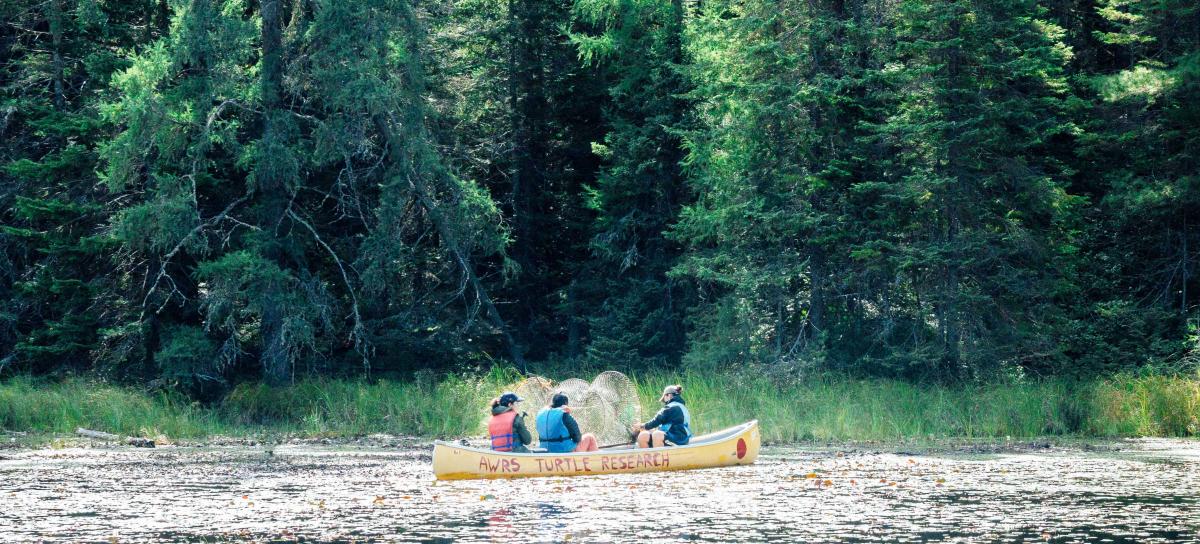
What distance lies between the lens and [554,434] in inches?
649

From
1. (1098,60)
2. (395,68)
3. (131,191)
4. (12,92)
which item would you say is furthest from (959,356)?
(12,92)

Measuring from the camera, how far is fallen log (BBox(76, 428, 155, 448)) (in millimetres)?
20914

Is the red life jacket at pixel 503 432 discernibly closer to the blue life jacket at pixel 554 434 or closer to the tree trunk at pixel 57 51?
the blue life jacket at pixel 554 434

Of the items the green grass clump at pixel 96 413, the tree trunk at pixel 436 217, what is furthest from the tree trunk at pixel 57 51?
the tree trunk at pixel 436 217

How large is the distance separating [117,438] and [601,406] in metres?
8.44

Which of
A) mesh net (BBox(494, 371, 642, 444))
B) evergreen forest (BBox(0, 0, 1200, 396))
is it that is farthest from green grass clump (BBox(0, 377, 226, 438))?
mesh net (BBox(494, 371, 642, 444))

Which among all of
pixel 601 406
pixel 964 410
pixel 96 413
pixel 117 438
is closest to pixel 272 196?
pixel 96 413

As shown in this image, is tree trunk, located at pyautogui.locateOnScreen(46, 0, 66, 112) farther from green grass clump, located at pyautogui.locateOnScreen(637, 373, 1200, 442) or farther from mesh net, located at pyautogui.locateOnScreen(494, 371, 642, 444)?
mesh net, located at pyautogui.locateOnScreen(494, 371, 642, 444)

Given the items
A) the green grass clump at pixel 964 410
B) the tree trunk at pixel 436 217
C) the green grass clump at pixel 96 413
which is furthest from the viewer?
the tree trunk at pixel 436 217

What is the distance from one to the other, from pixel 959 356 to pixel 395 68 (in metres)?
12.3

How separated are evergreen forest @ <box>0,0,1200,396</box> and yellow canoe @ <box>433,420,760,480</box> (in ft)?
30.0

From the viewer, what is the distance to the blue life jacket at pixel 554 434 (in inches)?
648

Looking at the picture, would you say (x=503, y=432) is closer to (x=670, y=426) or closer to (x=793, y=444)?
(x=670, y=426)

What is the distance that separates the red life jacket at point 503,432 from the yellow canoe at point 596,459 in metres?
0.51
